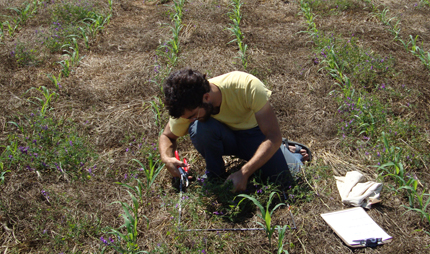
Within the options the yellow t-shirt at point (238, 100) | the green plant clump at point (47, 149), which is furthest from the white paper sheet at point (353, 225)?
the green plant clump at point (47, 149)

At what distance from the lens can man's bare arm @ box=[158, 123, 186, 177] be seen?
98.7 inches

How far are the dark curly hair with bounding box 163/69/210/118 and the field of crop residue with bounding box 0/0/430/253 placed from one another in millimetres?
612

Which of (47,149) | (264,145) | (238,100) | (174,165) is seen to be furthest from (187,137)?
(47,149)

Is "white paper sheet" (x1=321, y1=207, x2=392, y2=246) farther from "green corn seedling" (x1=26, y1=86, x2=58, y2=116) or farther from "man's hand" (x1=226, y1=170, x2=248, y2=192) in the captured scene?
"green corn seedling" (x1=26, y1=86, x2=58, y2=116)

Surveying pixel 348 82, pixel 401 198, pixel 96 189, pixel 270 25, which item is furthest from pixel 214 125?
pixel 270 25

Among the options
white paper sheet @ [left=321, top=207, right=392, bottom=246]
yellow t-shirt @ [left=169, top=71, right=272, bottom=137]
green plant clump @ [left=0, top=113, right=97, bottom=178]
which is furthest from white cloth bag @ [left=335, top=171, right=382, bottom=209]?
green plant clump @ [left=0, top=113, right=97, bottom=178]

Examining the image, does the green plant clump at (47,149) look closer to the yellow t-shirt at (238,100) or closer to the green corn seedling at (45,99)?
the green corn seedling at (45,99)

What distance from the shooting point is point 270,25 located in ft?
16.3

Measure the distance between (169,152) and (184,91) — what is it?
625 millimetres

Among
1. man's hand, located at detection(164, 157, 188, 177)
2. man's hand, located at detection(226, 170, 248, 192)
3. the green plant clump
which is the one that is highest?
man's hand, located at detection(226, 170, 248, 192)

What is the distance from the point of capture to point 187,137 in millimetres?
3207

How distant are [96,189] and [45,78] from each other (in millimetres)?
1864

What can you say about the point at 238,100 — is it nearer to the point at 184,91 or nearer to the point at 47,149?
the point at 184,91

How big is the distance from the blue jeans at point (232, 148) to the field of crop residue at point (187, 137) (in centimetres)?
10
